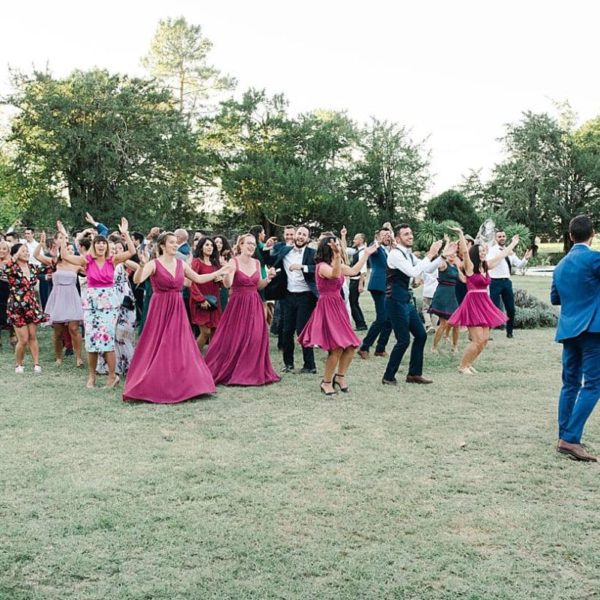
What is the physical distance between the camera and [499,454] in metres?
5.57

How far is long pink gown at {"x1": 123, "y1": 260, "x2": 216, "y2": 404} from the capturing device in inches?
295

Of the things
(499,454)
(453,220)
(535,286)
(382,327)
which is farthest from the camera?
(453,220)

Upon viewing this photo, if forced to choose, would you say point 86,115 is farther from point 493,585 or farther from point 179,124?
point 493,585

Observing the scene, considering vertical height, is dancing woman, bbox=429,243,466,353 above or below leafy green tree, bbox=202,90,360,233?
below

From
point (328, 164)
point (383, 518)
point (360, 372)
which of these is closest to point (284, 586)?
point (383, 518)

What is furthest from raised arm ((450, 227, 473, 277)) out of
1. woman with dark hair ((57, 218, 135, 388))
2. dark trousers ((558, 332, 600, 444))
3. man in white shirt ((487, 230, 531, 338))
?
woman with dark hair ((57, 218, 135, 388))

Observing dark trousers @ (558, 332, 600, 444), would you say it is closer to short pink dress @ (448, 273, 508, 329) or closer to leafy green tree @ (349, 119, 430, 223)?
short pink dress @ (448, 273, 508, 329)

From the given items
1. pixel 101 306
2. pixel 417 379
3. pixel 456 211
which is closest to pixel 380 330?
pixel 417 379

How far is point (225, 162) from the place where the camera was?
1677 inches

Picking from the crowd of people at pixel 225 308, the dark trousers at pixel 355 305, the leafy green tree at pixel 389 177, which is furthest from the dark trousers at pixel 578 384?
the leafy green tree at pixel 389 177

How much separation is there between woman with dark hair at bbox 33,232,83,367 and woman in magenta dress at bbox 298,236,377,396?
369cm

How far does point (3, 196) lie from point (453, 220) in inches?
974

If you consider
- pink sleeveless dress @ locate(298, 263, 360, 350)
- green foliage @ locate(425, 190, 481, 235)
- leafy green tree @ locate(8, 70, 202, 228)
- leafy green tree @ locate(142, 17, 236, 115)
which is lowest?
pink sleeveless dress @ locate(298, 263, 360, 350)

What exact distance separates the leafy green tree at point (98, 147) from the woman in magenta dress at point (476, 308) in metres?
27.4
